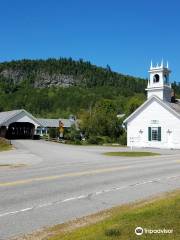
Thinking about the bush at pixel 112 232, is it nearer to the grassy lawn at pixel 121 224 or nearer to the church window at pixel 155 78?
the grassy lawn at pixel 121 224

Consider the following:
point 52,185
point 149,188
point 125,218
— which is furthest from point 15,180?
point 125,218

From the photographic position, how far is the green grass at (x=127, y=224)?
778 centimetres

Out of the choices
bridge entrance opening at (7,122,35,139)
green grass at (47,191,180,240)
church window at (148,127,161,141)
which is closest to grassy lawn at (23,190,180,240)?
green grass at (47,191,180,240)

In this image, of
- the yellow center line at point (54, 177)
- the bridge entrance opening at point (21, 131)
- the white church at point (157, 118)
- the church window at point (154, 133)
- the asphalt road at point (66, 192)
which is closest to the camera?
the asphalt road at point (66, 192)

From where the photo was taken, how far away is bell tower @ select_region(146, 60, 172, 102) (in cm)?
5131

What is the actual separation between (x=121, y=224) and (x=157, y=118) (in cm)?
4141

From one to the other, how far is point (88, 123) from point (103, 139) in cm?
523

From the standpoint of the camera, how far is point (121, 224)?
8.73 metres

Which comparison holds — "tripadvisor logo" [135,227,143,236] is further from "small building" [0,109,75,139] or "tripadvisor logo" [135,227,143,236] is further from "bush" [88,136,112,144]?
"small building" [0,109,75,139]

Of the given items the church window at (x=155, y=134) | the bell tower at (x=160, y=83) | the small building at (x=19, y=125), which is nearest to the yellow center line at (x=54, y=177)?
the church window at (x=155, y=134)

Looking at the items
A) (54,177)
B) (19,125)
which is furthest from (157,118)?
(19,125)

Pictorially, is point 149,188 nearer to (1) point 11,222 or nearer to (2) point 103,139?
(1) point 11,222

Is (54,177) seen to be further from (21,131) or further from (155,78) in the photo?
(21,131)

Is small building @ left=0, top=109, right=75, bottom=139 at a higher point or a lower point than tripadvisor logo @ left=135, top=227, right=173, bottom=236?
higher
